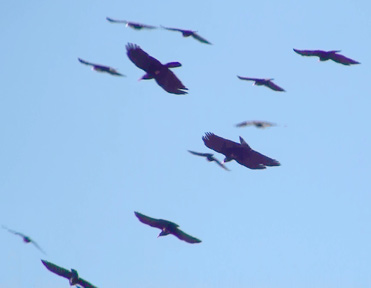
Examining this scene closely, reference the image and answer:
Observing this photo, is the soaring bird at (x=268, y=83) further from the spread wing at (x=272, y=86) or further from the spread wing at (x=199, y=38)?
the spread wing at (x=199, y=38)

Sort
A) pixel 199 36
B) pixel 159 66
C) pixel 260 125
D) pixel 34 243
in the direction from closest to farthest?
pixel 159 66
pixel 199 36
pixel 260 125
pixel 34 243

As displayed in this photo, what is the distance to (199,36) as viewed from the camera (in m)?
15.2

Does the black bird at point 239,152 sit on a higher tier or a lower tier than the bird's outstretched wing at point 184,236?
higher

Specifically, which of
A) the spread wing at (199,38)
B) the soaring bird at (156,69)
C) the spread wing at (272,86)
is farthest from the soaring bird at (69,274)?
the spread wing at (272,86)

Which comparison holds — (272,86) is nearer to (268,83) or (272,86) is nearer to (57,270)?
(268,83)

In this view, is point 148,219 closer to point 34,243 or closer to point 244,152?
point 244,152

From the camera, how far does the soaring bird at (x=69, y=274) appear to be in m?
15.0

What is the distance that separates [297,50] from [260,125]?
178 cm

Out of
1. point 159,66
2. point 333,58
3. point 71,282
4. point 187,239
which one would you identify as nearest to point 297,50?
point 333,58

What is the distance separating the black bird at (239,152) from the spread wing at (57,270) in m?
3.84

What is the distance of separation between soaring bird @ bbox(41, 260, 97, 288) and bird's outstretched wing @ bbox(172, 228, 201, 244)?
74.2 inches

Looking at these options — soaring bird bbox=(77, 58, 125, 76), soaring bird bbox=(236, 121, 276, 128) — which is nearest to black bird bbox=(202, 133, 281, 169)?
soaring bird bbox=(236, 121, 276, 128)

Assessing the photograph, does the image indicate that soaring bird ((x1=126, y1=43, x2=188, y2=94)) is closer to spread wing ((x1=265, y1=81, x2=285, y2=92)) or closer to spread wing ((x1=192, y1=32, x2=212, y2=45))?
spread wing ((x1=192, y1=32, x2=212, y2=45))

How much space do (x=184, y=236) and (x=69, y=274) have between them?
2538mm
